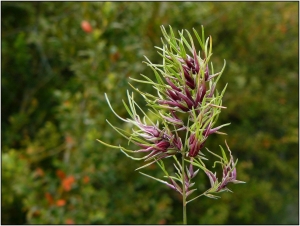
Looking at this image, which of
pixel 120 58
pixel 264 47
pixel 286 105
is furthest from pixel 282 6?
pixel 120 58

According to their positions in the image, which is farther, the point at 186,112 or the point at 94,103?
the point at 94,103

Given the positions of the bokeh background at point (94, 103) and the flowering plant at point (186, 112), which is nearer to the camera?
the flowering plant at point (186, 112)

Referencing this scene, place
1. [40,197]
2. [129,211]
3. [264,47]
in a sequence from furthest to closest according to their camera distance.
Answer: [264,47] < [129,211] < [40,197]

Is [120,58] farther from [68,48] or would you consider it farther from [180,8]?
[180,8]

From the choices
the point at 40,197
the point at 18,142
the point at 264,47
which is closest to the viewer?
the point at 40,197

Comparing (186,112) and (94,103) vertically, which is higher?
(94,103)

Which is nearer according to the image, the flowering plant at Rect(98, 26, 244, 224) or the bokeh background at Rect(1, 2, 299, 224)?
the flowering plant at Rect(98, 26, 244, 224)

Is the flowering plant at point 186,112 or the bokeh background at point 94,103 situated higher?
the bokeh background at point 94,103

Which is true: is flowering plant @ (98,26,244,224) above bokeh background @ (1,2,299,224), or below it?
below
